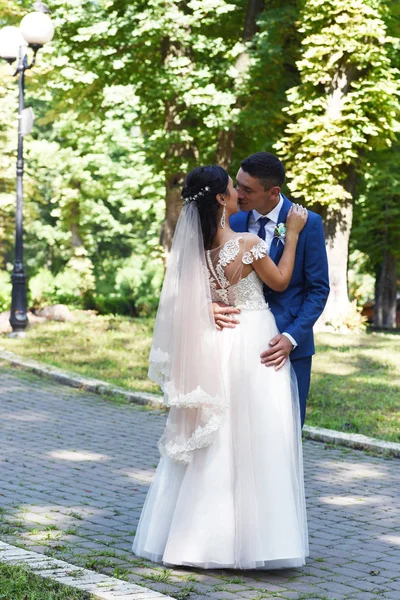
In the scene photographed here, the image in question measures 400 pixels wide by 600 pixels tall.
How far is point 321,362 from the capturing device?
15.6 metres

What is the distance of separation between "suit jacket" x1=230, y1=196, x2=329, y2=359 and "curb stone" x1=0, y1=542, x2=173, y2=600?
1.63 meters

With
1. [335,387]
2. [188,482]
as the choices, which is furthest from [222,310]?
[335,387]

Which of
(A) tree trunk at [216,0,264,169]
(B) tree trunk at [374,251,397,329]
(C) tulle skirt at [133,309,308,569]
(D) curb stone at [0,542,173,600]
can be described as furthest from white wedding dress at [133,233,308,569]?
(B) tree trunk at [374,251,397,329]

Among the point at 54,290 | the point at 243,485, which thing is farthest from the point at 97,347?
→ the point at 243,485

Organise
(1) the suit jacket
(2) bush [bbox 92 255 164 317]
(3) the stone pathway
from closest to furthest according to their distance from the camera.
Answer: (3) the stone pathway → (1) the suit jacket → (2) bush [bbox 92 255 164 317]

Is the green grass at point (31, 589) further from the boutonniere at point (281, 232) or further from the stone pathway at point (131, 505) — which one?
the boutonniere at point (281, 232)

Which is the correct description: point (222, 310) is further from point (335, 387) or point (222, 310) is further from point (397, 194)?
point (397, 194)

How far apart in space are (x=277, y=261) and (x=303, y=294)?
0.80 ft

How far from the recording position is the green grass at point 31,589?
465cm

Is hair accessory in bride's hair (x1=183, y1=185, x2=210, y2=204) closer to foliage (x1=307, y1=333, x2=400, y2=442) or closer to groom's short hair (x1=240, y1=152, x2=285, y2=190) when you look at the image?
groom's short hair (x1=240, y1=152, x2=285, y2=190)

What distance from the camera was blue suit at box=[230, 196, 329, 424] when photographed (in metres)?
5.63

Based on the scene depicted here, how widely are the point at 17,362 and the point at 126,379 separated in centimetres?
226

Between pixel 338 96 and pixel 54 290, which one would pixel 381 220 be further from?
pixel 54 290

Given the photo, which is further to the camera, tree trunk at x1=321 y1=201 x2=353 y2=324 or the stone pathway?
tree trunk at x1=321 y1=201 x2=353 y2=324
